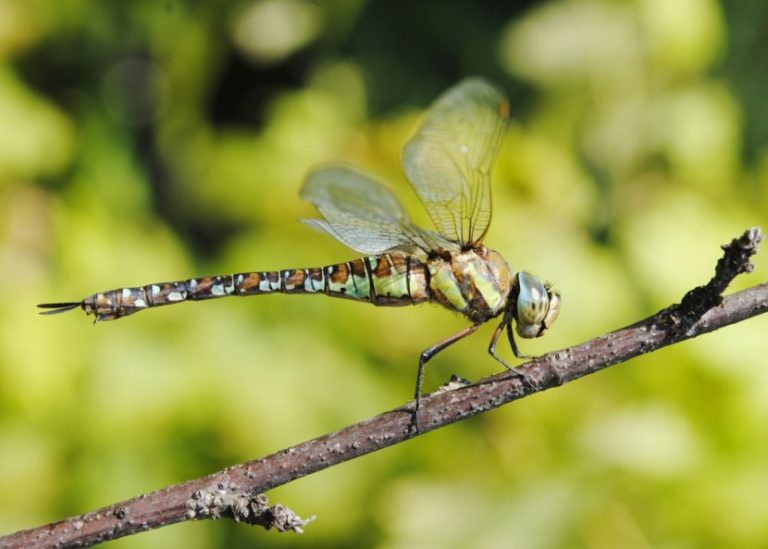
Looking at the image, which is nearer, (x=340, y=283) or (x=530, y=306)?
(x=530, y=306)

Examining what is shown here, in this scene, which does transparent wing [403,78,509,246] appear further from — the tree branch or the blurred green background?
the tree branch

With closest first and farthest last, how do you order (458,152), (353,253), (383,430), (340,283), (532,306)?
(383,430) < (532,306) < (340,283) < (458,152) < (353,253)

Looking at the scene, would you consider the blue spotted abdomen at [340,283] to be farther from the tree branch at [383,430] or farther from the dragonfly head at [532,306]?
the tree branch at [383,430]

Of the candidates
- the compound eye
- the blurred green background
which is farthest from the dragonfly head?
the blurred green background

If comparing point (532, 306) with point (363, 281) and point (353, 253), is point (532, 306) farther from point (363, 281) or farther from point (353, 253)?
point (353, 253)

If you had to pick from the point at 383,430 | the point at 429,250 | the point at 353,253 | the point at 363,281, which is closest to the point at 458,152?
the point at 429,250

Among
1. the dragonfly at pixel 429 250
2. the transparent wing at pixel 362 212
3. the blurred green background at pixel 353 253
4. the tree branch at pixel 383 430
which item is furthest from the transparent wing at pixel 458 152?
the tree branch at pixel 383 430

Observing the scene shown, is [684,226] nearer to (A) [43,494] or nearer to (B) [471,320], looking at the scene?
(B) [471,320]
